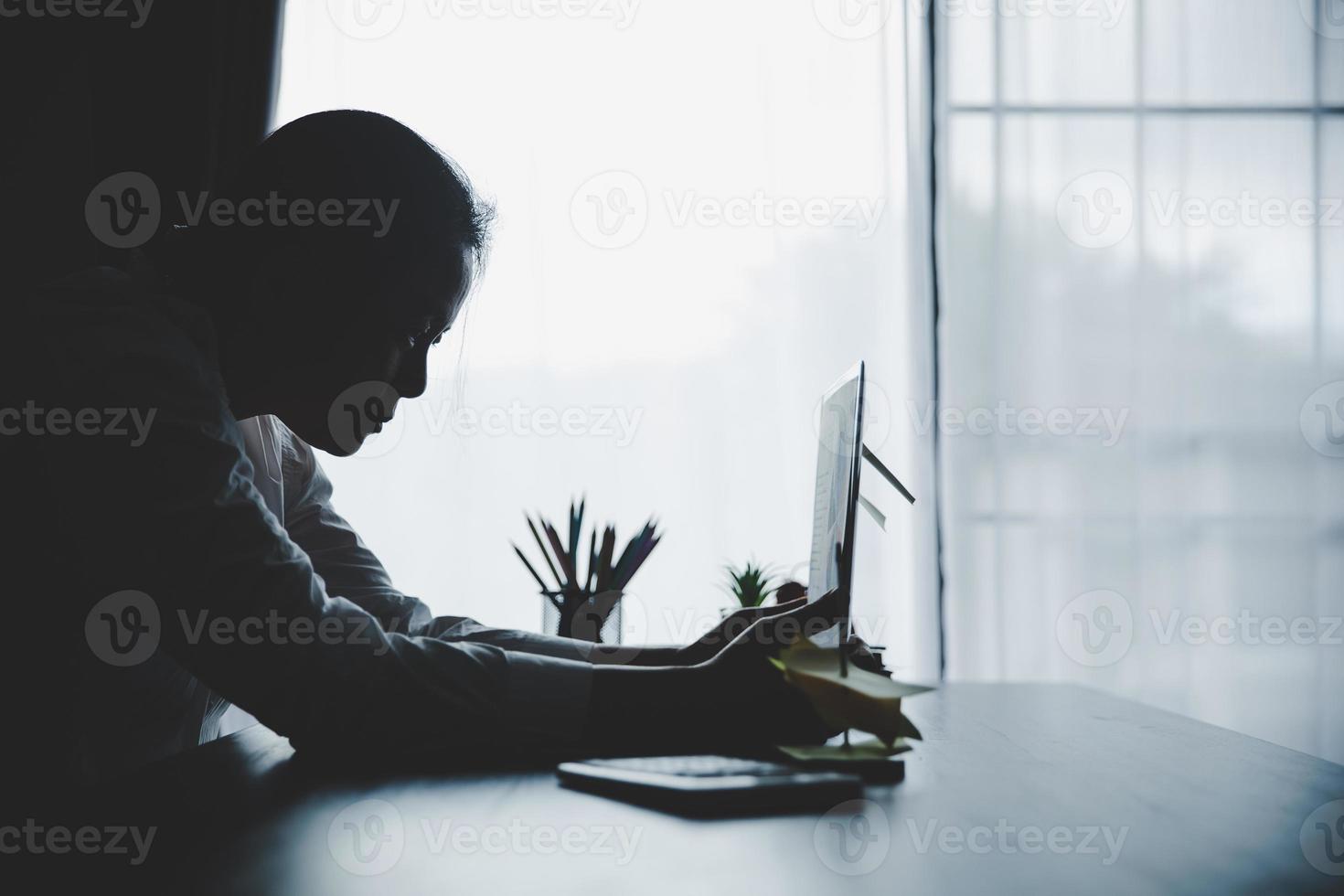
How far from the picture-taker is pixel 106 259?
6.92 ft

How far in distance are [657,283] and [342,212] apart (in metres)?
1.56

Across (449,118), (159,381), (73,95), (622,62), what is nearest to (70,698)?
(159,381)

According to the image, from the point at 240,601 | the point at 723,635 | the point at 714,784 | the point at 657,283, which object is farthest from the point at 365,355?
the point at 657,283

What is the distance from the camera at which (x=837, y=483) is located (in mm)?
927

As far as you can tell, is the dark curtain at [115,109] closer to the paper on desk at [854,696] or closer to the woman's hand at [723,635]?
the woman's hand at [723,635]

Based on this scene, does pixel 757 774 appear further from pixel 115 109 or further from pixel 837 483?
pixel 115 109

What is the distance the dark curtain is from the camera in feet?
6.58

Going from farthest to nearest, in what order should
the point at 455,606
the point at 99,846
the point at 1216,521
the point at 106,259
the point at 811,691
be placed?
1. the point at 1216,521
2. the point at 455,606
3. the point at 106,259
4. the point at 811,691
5. the point at 99,846

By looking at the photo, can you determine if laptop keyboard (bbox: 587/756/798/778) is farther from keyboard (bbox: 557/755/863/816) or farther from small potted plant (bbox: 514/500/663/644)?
small potted plant (bbox: 514/500/663/644)

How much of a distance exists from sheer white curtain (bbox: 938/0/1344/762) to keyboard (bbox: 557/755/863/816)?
2030 mm

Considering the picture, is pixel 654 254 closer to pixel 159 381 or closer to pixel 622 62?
pixel 622 62

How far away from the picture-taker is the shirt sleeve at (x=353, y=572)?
3.71ft

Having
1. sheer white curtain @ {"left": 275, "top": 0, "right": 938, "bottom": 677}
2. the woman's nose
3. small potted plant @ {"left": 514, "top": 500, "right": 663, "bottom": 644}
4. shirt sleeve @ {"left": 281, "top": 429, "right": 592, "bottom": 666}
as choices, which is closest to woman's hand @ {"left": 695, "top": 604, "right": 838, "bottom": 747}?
shirt sleeve @ {"left": 281, "top": 429, "right": 592, "bottom": 666}

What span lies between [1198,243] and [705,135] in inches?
58.1
